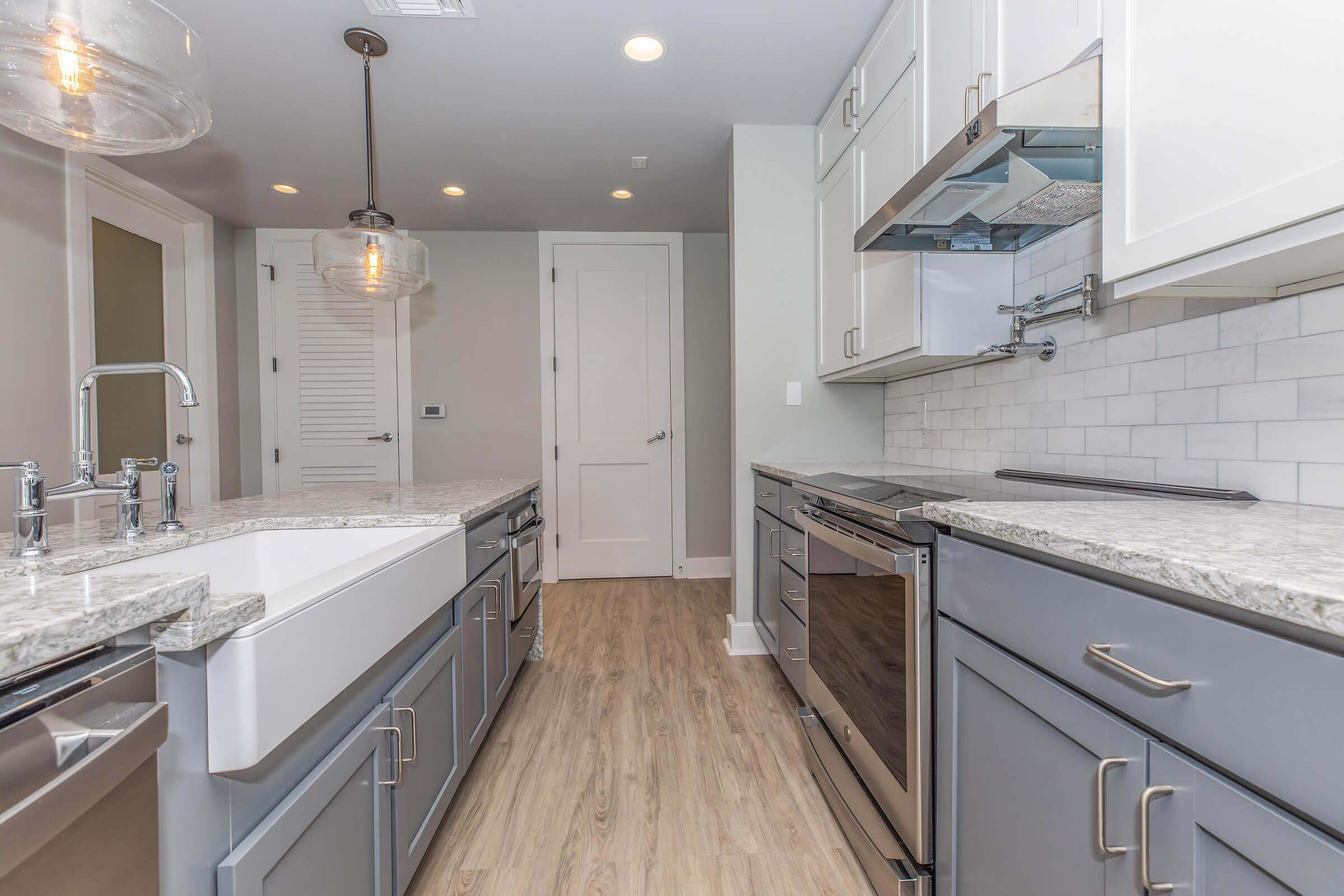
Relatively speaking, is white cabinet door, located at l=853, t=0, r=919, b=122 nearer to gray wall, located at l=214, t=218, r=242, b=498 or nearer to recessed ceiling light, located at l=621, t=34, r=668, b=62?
recessed ceiling light, located at l=621, t=34, r=668, b=62

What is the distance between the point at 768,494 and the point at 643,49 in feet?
5.72

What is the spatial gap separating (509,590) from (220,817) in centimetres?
139

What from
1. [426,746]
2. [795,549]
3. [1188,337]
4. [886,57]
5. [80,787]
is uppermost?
[886,57]

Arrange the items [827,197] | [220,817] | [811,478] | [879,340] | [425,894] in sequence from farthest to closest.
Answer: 1. [827,197]
2. [879,340]
3. [811,478]
4. [425,894]
5. [220,817]

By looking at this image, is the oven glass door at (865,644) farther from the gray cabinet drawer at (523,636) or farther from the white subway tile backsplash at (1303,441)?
the gray cabinet drawer at (523,636)

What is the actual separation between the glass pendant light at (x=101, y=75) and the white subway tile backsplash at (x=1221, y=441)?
2255 mm

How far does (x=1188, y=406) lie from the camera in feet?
4.11

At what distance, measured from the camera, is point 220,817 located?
0.69m

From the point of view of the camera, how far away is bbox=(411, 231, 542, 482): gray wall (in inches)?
158

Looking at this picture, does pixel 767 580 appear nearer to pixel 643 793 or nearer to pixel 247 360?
pixel 643 793

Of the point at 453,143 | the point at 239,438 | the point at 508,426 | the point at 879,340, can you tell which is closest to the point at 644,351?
the point at 508,426

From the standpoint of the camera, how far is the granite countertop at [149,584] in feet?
1.54

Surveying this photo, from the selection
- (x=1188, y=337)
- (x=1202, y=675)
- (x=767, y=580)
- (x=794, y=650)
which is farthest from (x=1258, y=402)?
(x=767, y=580)

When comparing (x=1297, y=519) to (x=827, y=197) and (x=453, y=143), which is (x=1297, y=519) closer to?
(x=827, y=197)
